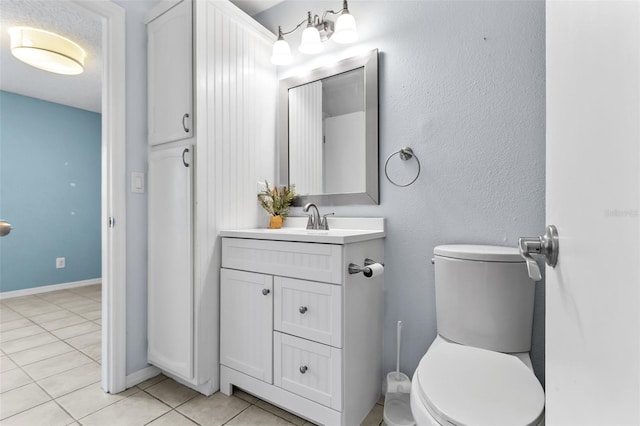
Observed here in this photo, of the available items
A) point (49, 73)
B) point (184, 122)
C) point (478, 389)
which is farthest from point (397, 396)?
point (49, 73)

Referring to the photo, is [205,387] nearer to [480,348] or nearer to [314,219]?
[314,219]

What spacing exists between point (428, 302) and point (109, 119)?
1.90m

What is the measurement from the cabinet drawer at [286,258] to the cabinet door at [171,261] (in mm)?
229

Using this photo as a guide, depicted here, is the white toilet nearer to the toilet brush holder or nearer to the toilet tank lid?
the toilet tank lid

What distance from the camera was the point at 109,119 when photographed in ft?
5.44

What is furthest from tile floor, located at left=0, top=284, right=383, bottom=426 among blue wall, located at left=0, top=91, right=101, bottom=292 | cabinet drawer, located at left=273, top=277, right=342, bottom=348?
blue wall, located at left=0, top=91, right=101, bottom=292

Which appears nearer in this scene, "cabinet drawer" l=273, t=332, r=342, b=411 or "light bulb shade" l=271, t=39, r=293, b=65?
"cabinet drawer" l=273, t=332, r=342, b=411

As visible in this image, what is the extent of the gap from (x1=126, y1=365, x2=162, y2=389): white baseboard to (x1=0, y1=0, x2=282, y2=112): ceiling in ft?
6.29

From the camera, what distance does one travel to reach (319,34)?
6.18 feet

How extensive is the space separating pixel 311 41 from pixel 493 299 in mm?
1627

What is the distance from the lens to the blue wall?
3.43m
